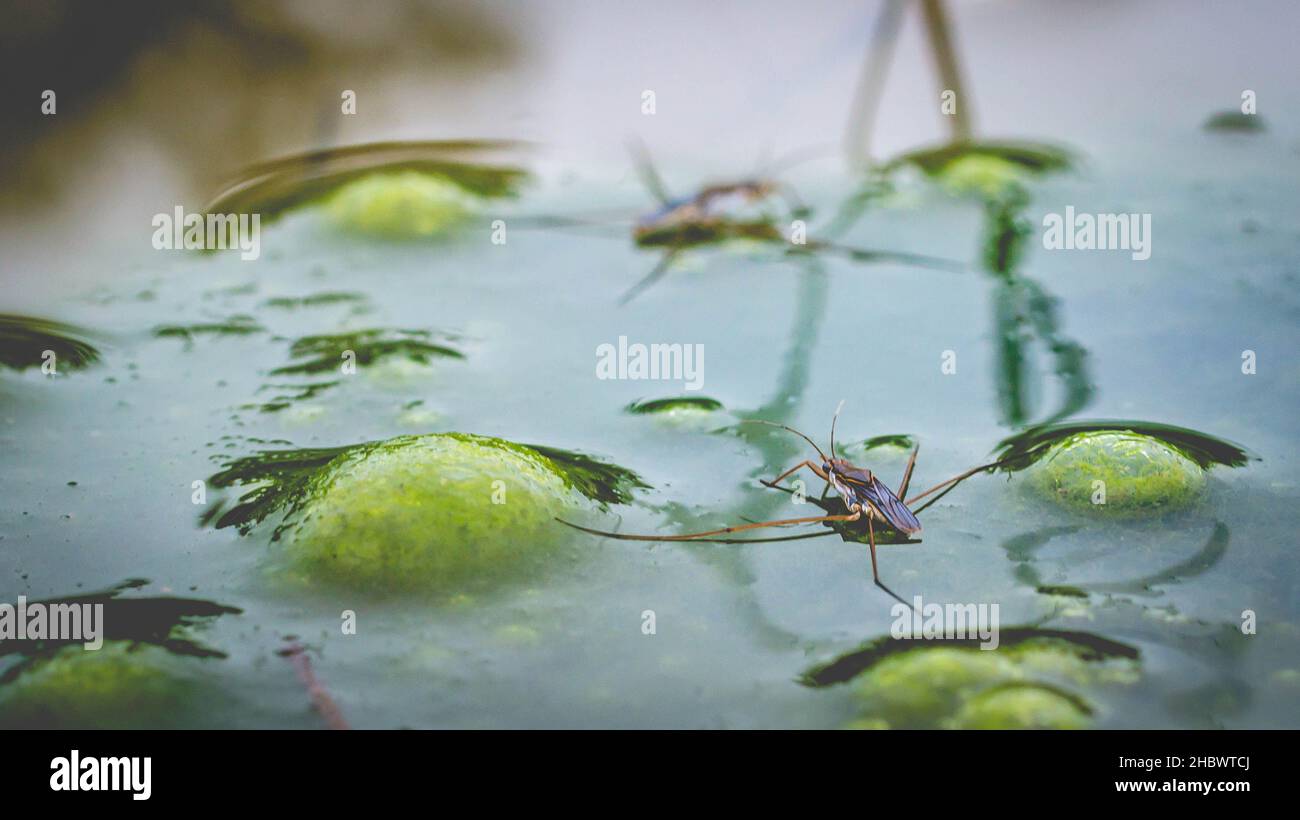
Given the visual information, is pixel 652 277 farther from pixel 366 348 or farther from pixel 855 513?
pixel 855 513

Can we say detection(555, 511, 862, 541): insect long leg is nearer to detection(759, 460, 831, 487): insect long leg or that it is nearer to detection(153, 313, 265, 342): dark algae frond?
detection(759, 460, 831, 487): insect long leg

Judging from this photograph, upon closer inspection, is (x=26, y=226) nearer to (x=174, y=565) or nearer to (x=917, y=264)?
(x=174, y=565)

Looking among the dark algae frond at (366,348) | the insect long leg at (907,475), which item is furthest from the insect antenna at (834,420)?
the dark algae frond at (366,348)

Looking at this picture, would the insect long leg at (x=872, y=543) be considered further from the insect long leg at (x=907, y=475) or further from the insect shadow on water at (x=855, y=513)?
the insect long leg at (x=907, y=475)

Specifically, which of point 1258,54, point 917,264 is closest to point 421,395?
point 917,264

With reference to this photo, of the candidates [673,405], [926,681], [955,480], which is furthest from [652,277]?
[926,681]
